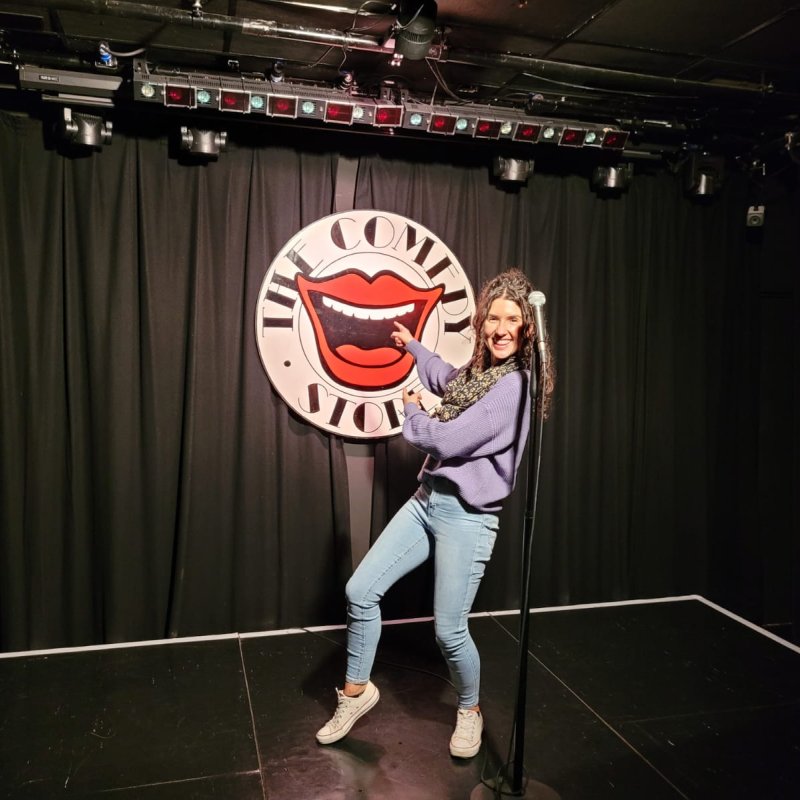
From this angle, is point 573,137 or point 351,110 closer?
point 351,110

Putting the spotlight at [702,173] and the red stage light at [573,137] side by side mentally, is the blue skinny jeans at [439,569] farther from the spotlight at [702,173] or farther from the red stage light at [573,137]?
the spotlight at [702,173]

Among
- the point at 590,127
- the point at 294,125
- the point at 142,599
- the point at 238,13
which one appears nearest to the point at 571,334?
the point at 590,127

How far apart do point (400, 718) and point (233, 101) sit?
2680 mm

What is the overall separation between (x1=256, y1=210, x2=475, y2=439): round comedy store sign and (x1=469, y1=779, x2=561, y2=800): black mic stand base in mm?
1836

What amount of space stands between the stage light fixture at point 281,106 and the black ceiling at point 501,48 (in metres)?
0.21

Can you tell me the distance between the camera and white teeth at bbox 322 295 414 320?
3.74 m

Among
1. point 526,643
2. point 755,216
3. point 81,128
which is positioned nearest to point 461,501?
point 526,643

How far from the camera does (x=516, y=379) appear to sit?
2.41 metres

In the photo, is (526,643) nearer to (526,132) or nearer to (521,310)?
(521,310)

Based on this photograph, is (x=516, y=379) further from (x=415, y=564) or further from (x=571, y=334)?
(x=571, y=334)

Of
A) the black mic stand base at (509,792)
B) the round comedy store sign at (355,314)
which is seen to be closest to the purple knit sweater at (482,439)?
the black mic stand base at (509,792)

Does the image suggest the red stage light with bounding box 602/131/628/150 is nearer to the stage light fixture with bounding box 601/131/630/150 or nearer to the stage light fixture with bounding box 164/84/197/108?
the stage light fixture with bounding box 601/131/630/150

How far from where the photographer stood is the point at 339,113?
3295mm

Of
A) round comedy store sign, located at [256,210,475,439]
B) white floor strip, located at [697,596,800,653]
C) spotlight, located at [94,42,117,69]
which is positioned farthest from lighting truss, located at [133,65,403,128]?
white floor strip, located at [697,596,800,653]
